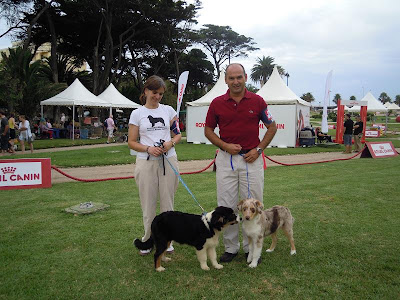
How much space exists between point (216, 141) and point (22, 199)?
538 centimetres

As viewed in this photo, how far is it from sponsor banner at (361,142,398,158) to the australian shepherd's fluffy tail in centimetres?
1310

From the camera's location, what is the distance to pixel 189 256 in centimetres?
439

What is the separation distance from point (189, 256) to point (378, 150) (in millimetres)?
13202

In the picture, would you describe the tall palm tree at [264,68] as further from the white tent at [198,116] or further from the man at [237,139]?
the man at [237,139]

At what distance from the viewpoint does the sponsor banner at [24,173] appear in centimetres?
823

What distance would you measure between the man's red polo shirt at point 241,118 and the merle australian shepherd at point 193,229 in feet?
2.83

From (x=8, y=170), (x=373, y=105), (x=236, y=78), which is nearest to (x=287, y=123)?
(x=8, y=170)

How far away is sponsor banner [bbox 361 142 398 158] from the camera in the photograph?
47.5 feet

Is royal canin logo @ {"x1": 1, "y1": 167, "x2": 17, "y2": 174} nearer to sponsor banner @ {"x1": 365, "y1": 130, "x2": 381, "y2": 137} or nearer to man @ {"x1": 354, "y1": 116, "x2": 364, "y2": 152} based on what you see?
man @ {"x1": 354, "y1": 116, "x2": 364, "y2": 152}

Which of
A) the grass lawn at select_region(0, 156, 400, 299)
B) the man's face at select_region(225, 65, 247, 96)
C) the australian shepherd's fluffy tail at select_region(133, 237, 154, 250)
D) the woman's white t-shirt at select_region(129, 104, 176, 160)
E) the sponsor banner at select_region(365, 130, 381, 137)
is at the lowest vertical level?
the grass lawn at select_region(0, 156, 400, 299)

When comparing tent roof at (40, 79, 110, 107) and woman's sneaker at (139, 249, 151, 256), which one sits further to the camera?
tent roof at (40, 79, 110, 107)

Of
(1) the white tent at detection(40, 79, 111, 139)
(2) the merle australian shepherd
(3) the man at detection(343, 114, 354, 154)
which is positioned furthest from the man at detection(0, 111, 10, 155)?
(3) the man at detection(343, 114, 354, 154)

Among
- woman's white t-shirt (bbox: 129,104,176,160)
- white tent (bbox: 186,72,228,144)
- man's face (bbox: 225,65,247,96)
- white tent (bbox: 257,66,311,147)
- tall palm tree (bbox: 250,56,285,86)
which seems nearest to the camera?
man's face (bbox: 225,65,247,96)

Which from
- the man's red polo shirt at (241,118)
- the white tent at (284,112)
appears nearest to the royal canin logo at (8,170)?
the man's red polo shirt at (241,118)
